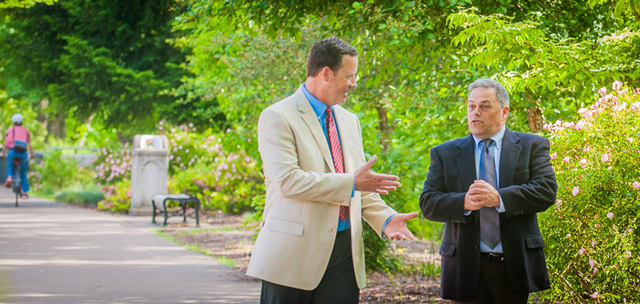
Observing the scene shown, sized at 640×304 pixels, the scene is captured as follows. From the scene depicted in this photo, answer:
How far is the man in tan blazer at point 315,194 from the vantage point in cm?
347

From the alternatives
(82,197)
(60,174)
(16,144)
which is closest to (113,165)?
(82,197)

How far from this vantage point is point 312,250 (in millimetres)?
3537

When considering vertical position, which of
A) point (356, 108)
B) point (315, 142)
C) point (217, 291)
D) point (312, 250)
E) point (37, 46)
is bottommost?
point (217, 291)

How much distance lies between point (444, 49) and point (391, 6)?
2.35 feet

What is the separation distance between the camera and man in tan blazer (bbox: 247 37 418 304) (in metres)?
3.47

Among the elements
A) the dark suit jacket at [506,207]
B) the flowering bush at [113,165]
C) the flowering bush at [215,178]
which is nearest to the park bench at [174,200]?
the flowering bush at [215,178]

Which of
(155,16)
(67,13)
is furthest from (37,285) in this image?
(67,13)

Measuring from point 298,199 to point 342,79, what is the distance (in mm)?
579

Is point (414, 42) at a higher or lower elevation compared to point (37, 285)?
higher

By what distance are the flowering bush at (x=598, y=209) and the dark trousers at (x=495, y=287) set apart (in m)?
1.34

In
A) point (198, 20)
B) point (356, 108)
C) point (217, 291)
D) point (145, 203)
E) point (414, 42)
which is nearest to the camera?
point (414, 42)

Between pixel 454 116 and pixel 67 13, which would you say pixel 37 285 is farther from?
pixel 67 13

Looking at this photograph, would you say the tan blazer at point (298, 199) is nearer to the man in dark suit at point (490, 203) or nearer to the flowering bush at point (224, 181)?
the man in dark suit at point (490, 203)

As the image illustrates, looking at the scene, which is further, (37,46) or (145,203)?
(37,46)
